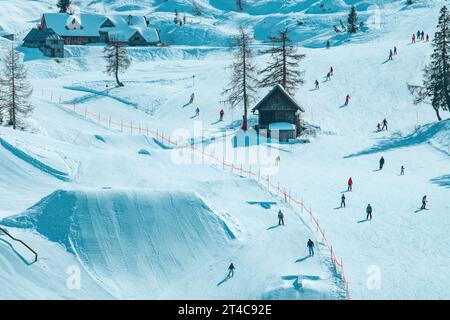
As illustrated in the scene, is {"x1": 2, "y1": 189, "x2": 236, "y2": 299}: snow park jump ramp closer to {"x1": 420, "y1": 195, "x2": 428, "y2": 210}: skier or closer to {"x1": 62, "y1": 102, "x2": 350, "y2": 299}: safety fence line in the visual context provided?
{"x1": 62, "y1": 102, "x2": 350, "y2": 299}: safety fence line

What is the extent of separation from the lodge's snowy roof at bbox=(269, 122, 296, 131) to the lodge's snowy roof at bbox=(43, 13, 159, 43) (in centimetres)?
4873

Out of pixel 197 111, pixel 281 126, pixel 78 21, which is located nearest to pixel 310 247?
pixel 281 126

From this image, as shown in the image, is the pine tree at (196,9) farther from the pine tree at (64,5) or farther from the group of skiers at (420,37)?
the group of skiers at (420,37)

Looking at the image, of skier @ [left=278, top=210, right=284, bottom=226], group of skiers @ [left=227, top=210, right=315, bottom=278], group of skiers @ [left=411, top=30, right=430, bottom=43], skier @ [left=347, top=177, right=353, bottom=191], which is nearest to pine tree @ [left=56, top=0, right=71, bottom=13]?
group of skiers @ [left=411, top=30, right=430, bottom=43]

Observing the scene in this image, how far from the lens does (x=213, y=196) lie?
4056 cm

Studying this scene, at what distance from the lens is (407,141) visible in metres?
57.2

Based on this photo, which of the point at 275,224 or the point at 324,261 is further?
the point at 275,224

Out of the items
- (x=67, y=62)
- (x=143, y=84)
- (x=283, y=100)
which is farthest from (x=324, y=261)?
(x=67, y=62)

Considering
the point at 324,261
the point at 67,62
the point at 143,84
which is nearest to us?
the point at 324,261

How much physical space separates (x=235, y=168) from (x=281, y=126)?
458 inches

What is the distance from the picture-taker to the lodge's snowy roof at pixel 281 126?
5678 cm

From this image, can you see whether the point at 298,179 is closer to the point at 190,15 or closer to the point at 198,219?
the point at 198,219

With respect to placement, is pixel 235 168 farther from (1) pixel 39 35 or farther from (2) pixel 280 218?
(1) pixel 39 35
